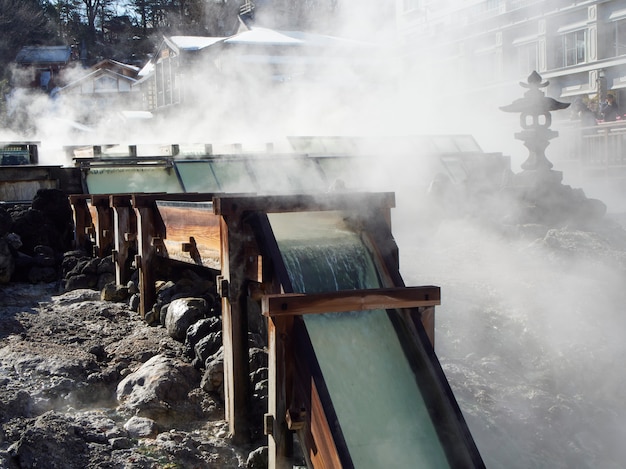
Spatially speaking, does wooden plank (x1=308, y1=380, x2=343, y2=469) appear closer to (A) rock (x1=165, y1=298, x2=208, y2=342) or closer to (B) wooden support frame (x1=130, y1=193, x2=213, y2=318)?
(A) rock (x1=165, y1=298, x2=208, y2=342)

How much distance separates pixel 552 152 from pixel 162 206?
46.1ft

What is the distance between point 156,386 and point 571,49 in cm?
2267

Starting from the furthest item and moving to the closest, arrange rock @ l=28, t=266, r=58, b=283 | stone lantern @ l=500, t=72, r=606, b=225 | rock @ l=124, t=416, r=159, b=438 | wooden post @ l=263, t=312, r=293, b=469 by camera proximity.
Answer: stone lantern @ l=500, t=72, r=606, b=225 < rock @ l=28, t=266, r=58, b=283 < rock @ l=124, t=416, r=159, b=438 < wooden post @ l=263, t=312, r=293, b=469

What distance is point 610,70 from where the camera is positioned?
73.7ft

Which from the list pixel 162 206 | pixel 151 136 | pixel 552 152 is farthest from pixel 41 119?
pixel 162 206

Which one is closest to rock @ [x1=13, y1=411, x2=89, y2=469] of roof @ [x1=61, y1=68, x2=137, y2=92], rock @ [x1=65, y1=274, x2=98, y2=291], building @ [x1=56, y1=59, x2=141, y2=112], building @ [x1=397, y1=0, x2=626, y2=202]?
rock @ [x1=65, y1=274, x2=98, y2=291]

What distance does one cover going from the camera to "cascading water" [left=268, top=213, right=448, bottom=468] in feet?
11.0

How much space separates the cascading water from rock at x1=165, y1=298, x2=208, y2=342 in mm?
1303

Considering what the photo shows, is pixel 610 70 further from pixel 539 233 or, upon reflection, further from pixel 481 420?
pixel 481 420

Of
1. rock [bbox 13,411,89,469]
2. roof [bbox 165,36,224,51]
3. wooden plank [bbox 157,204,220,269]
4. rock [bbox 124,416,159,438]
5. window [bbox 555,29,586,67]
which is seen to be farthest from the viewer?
roof [bbox 165,36,224,51]

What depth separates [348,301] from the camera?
3516 mm

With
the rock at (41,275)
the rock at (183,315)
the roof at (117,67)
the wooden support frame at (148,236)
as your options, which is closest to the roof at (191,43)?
the roof at (117,67)

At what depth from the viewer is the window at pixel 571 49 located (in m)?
23.3

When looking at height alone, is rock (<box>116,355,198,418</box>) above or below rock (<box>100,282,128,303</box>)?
below
